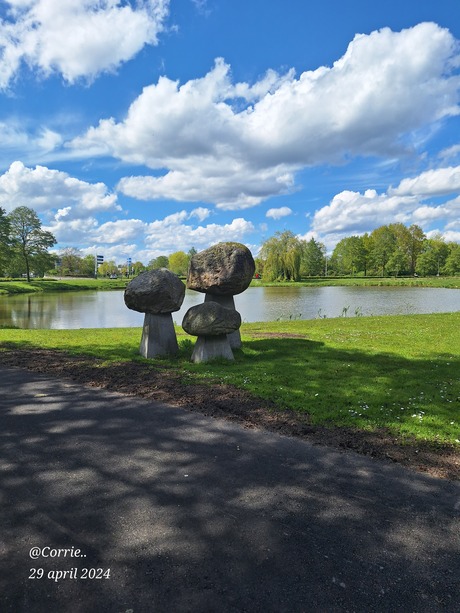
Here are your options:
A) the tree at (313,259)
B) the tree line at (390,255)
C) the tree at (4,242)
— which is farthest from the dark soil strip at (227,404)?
the tree at (313,259)

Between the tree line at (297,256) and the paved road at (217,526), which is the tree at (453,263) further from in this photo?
the paved road at (217,526)

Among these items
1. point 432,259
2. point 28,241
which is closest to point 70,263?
point 28,241

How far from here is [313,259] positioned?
3688 inches

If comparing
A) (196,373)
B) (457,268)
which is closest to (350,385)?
(196,373)

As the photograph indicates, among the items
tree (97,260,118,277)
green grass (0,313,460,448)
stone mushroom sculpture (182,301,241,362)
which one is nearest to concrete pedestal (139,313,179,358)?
green grass (0,313,460,448)

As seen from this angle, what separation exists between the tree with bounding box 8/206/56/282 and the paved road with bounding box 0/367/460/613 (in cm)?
6029

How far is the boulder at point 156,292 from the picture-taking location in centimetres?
892

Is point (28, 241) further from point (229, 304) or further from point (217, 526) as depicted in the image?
point (217, 526)

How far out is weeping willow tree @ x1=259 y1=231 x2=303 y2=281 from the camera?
66.7m

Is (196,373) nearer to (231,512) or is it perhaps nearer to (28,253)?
(231,512)

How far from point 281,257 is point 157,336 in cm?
5898

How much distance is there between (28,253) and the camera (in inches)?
2276

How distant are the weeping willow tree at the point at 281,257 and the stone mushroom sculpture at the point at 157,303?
5834 centimetres

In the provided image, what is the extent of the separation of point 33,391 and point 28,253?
5906 centimetres
